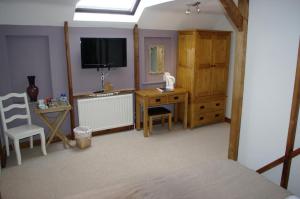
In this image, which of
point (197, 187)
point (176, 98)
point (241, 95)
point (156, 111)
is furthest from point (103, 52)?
point (197, 187)

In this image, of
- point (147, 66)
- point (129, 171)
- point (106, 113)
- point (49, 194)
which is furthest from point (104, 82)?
point (49, 194)

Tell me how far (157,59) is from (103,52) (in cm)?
118

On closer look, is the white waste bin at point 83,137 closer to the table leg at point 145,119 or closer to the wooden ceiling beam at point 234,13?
the table leg at point 145,119

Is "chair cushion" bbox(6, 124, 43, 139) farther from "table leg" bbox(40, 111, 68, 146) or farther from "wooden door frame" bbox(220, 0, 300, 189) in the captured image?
"wooden door frame" bbox(220, 0, 300, 189)

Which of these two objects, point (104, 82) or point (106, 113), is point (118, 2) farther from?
point (106, 113)

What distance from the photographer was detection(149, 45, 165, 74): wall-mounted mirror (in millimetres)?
4738

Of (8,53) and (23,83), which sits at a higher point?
(8,53)

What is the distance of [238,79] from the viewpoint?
289 centimetres

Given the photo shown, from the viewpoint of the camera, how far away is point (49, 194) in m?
2.74

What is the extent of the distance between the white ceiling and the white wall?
3.53 ft

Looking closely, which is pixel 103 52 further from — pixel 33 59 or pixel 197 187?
pixel 197 187

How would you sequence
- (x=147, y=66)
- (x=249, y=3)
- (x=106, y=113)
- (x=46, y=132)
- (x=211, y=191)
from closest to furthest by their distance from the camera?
(x=211, y=191), (x=249, y=3), (x=46, y=132), (x=106, y=113), (x=147, y=66)

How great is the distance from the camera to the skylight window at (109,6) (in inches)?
152

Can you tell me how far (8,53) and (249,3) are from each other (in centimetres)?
332
